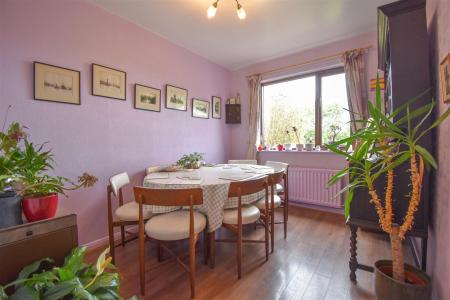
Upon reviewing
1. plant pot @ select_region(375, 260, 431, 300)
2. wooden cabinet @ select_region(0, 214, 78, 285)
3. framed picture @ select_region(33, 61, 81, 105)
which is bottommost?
plant pot @ select_region(375, 260, 431, 300)

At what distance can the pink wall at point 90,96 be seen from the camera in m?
1.85

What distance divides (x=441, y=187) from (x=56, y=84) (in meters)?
3.24

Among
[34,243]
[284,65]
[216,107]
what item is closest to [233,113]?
[216,107]

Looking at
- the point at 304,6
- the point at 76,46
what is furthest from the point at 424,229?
the point at 76,46

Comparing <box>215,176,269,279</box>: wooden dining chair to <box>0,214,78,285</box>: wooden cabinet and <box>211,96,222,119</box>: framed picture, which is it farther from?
<box>211,96,222,119</box>: framed picture

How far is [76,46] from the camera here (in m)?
2.17

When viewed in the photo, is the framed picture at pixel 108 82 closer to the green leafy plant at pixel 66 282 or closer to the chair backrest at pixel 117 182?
the chair backrest at pixel 117 182

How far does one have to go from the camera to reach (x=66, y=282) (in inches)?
32.1

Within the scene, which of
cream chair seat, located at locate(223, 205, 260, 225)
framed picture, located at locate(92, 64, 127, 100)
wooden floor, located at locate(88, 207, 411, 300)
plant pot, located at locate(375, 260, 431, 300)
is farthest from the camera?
framed picture, located at locate(92, 64, 127, 100)

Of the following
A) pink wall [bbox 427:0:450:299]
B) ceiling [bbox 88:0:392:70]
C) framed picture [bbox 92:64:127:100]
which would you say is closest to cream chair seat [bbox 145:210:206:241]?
pink wall [bbox 427:0:450:299]

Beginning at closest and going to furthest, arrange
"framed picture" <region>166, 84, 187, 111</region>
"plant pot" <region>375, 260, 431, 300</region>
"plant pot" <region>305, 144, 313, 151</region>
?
"plant pot" <region>375, 260, 431, 300</region> < "framed picture" <region>166, 84, 187, 111</region> < "plant pot" <region>305, 144, 313, 151</region>

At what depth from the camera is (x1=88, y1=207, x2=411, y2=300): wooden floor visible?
61.8 inches

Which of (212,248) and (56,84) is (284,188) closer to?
(212,248)

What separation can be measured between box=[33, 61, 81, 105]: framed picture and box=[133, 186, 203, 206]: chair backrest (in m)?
1.46
